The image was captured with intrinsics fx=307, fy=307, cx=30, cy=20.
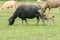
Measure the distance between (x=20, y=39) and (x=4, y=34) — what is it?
74.4 inches

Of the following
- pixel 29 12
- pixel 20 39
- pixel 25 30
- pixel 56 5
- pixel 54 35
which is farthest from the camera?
pixel 56 5

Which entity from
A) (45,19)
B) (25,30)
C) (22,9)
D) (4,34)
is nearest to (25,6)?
(22,9)

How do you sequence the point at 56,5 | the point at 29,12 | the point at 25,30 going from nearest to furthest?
the point at 25,30 < the point at 29,12 < the point at 56,5

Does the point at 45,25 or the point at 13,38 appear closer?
the point at 13,38

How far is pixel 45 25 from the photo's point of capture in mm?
19797

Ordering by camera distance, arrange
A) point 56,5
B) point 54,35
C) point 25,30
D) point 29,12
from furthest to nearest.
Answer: point 56,5 → point 29,12 → point 25,30 → point 54,35

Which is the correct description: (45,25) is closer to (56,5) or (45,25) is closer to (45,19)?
(45,19)

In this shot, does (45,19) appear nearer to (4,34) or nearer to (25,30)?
(25,30)

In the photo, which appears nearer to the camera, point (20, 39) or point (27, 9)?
point (20, 39)

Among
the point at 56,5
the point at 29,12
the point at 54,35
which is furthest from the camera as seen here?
the point at 56,5

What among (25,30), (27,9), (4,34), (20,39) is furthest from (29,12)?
(20,39)

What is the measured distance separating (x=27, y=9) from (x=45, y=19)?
4.36 feet

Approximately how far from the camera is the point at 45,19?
65.0ft

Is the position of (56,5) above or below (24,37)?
below
